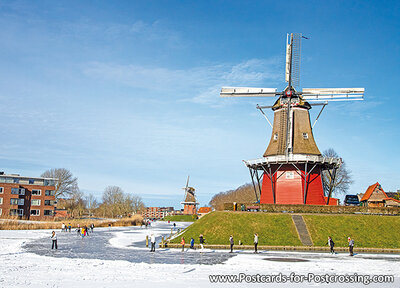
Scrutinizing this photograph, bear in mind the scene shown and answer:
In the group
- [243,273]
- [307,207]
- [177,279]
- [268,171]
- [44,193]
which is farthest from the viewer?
[44,193]

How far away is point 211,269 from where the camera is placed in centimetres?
2075

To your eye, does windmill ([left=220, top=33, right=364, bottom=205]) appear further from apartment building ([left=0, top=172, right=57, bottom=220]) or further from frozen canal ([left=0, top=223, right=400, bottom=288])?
apartment building ([left=0, top=172, right=57, bottom=220])

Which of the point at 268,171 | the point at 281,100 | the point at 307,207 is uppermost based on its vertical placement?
the point at 281,100

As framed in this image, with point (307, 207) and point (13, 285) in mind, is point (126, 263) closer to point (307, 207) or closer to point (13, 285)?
point (13, 285)

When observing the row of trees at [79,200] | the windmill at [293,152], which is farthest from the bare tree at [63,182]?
the windmill at [293,152]

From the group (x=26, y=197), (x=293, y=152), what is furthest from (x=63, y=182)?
(x=293, y=152)

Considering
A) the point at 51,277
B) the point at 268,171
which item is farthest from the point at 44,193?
the point at 51,277

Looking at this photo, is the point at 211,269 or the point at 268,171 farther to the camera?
the point at 268,171

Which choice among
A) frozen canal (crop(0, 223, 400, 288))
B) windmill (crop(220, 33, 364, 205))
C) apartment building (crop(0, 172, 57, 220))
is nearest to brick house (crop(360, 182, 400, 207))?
windmill (crop(220, 33, 364, 205))

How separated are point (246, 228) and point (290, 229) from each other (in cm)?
442

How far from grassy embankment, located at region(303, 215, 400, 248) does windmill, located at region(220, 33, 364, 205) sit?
5844 millimetres

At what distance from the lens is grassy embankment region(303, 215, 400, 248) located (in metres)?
33.4

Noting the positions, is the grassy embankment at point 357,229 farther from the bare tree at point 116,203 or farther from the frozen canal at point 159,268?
the bare tree at point 116,203

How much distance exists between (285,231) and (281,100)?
745 inches
